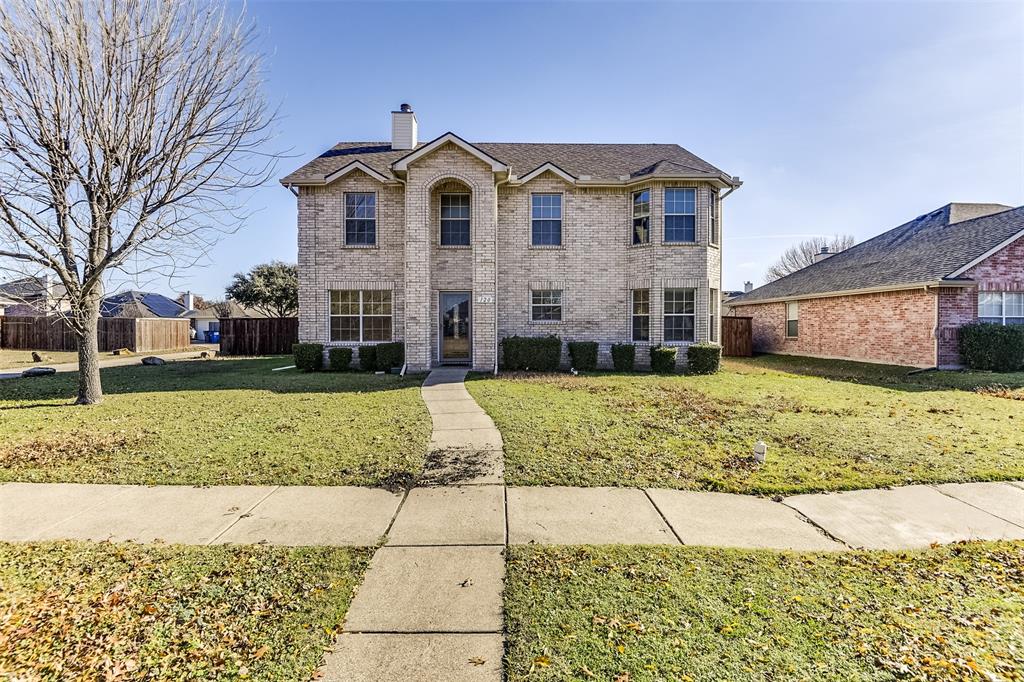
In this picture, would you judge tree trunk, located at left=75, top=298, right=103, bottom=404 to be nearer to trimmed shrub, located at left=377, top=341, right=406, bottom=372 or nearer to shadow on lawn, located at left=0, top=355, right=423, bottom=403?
shadow on lawn, located at left=0, top=355, right=423, bottom=403

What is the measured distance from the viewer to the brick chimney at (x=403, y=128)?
16.0 meters

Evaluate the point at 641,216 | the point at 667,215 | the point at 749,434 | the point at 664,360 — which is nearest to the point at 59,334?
the point at 641,216

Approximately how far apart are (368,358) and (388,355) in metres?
0.77

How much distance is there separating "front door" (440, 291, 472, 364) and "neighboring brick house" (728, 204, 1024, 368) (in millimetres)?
15116

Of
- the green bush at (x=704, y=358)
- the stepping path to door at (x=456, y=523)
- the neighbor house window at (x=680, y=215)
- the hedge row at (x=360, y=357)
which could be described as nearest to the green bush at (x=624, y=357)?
the green bush at (x=704, y=358)

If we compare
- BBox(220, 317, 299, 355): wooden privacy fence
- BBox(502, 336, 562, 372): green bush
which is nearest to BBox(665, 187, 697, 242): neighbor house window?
BBox(502, 336, 562, 372): green bush

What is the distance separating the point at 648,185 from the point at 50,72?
45.6 feet

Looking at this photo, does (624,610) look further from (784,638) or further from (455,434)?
(455,434)

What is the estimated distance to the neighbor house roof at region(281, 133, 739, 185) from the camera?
1420 centimetres

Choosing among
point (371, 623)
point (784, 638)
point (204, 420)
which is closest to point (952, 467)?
point (784, 638)

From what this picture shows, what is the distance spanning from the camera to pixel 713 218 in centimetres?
1495

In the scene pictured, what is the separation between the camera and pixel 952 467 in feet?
18.4

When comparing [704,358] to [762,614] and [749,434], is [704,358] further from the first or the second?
[762,614]

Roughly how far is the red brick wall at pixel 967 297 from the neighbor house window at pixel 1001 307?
22 cm
